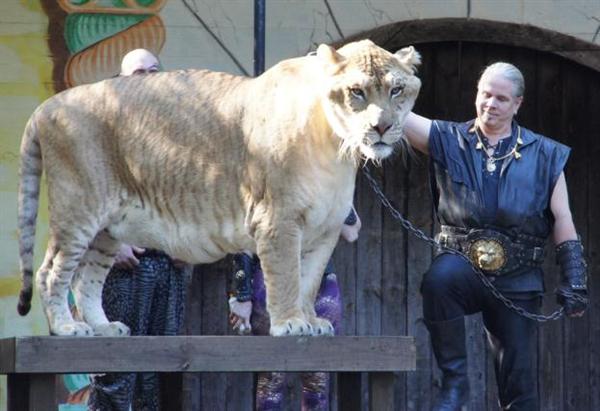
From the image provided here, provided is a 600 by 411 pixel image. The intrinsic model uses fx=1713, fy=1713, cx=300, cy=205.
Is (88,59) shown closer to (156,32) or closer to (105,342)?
(156,32)

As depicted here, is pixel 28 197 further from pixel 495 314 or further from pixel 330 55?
pixel 495 314

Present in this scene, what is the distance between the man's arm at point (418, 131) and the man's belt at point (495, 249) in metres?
0.37

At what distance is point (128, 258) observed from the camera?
254 inches

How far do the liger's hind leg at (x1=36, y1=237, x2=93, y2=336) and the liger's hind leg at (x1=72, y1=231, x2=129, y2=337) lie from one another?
16 cm

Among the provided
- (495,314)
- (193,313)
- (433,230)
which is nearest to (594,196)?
(433,230)

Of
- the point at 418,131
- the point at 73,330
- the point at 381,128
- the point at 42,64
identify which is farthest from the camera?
the point at 42,64

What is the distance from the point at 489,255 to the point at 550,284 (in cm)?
265

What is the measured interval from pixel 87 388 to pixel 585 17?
9.23ft

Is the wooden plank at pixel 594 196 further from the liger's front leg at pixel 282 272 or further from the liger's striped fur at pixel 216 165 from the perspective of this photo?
the liger's front leg at pixel 282 272

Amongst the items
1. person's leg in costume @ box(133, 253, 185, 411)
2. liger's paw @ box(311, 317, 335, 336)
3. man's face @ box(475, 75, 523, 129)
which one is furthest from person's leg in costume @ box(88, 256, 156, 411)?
man's face @ box(475, 75, 523, 129)

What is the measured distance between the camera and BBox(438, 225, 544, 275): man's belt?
5.93m

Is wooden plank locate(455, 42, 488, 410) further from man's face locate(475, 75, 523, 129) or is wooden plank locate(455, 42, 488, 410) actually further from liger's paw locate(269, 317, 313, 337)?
liger's paw locate(269, 317, 313, 337)

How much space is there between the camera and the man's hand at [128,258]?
6418 millimetres

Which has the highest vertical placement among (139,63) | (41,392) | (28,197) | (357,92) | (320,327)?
(139,63)
